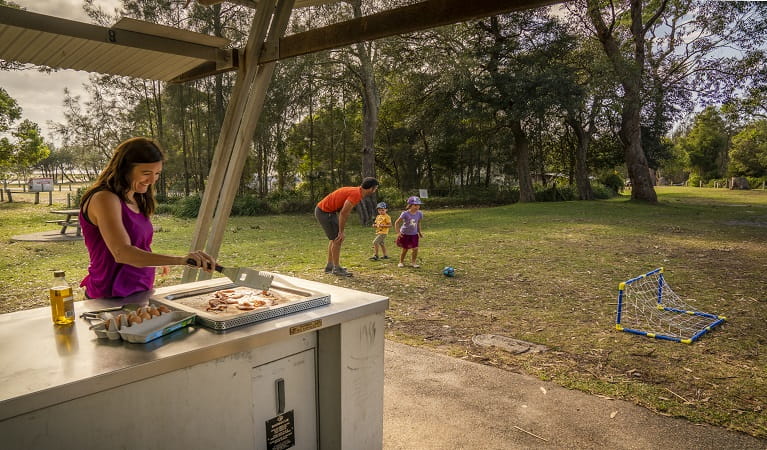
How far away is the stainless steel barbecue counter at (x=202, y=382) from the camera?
63.6 inches

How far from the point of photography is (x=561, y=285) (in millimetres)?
8203

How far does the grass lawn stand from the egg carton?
3.35 metres

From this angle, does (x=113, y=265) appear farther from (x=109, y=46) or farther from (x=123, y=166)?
(x=109, y=46)

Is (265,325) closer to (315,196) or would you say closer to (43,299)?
(43,299)

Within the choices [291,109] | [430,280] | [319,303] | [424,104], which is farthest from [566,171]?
[319,303]

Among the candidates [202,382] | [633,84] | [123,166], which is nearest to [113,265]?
[123,166]

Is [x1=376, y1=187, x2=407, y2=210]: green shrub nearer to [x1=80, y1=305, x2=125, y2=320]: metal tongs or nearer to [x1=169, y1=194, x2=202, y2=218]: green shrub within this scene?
[x1=169, y1=194, x2=202, y2=218]: green shrub

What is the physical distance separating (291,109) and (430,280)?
14764 millimetres

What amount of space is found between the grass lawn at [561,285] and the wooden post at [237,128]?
232 cm

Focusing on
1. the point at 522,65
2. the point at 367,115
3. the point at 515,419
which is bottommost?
the point at 515,419

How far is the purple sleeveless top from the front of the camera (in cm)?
256

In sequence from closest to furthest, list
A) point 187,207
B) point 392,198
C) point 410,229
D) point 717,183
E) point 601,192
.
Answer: point 410,229 < point 187,207 < point 392,198 < point 601,192 < point 717,183

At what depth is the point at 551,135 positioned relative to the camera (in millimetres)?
28766

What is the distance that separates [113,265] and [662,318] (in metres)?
6.32
